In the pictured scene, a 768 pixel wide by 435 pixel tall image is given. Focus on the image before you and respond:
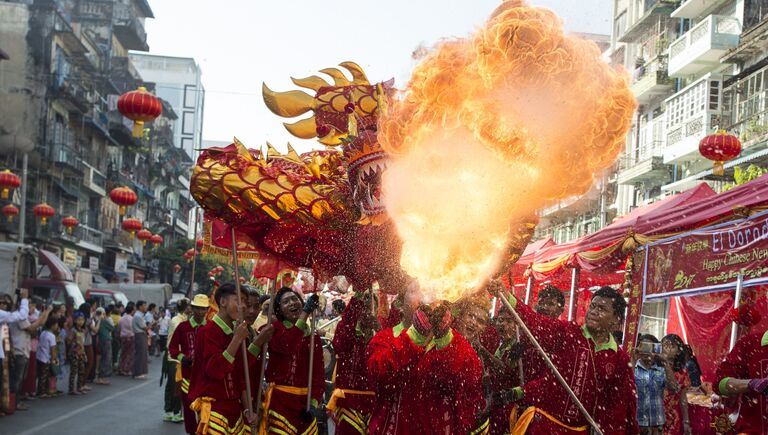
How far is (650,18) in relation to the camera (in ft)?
105

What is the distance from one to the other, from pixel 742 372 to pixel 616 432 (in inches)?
39.2

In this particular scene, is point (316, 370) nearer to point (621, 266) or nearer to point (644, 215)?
point (644, 215)

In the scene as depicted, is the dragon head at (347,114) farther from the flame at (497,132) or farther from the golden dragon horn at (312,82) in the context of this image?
the flame at (497,132)

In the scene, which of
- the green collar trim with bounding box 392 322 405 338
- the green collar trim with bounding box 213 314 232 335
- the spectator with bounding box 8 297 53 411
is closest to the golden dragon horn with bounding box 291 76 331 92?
the green collar trim with bounding box 213 314 232 335

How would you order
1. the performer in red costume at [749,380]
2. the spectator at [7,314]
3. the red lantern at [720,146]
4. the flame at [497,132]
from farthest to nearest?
the red lantern at [720,146] → the spectator at [7,314] → the performer in red costume at [749,380] → the flame at [497,132]

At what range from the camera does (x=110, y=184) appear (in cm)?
5225

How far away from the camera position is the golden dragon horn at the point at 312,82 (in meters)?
7.81

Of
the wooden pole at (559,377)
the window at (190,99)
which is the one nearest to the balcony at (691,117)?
the wooden pole at (559,377)

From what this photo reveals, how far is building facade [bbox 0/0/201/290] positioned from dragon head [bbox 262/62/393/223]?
26.0 metres

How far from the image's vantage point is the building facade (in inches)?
1492

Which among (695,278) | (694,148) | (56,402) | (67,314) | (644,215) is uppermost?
(694,148)

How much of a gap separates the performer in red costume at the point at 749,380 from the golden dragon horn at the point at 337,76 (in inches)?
139

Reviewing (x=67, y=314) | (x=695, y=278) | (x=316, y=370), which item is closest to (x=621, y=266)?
(x=695, y=278)

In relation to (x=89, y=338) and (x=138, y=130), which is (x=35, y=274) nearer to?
(x=89, y=338)
